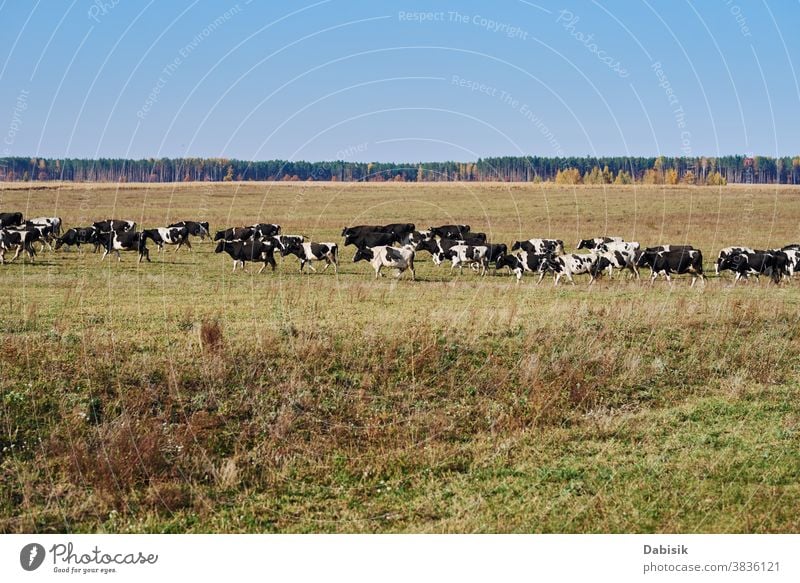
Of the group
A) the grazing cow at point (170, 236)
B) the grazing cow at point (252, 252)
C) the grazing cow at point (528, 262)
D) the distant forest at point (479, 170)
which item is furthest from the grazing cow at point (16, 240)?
the distant forest at point (479, 170)

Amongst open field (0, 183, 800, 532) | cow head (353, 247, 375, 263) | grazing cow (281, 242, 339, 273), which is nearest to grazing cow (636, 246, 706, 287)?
open field (0, 183, 800, 532)

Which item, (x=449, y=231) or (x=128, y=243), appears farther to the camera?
(x=449, y=231)

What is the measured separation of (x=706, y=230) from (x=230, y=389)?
44.9 m

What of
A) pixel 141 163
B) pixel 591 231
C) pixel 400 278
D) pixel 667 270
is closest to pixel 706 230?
pixel 591 231

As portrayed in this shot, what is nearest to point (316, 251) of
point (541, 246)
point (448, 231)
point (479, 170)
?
point (541, 246)

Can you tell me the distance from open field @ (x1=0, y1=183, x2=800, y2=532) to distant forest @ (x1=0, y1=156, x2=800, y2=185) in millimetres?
93213

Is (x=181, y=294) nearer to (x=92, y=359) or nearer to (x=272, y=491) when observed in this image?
(x=92, y=359)

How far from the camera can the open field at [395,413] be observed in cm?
1038

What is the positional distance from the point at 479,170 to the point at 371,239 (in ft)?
321

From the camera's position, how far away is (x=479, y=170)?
134m

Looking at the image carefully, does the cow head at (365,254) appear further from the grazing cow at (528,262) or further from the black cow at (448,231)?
the black cow at (448,231)

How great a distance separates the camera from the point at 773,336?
738 inches

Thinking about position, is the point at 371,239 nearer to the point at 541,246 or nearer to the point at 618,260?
the point at 541,246

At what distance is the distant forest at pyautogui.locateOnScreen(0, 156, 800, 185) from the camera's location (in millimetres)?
125625
